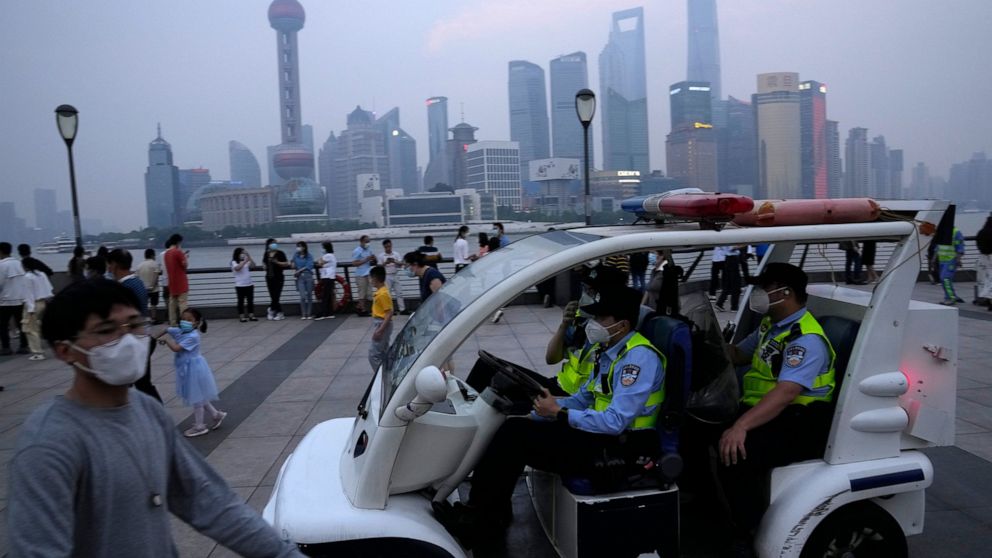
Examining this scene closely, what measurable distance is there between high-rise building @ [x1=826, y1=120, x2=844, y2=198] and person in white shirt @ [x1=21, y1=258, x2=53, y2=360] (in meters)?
11.1

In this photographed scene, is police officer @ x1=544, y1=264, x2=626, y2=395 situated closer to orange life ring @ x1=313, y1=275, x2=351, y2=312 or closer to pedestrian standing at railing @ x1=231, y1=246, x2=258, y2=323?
orange life ring @ x1=313, y1=275, x2=351, y2=312

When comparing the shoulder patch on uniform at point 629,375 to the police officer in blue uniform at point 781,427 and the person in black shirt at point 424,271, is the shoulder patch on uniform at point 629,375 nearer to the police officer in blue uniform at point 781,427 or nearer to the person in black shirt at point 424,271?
the police officer in blue uniform at point 781,427

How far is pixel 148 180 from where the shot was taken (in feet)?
171

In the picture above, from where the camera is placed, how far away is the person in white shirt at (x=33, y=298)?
11.0 metres

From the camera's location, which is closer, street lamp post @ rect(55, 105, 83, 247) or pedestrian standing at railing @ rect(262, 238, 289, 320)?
street lamp post @ rect(55, 105, 83, 247)

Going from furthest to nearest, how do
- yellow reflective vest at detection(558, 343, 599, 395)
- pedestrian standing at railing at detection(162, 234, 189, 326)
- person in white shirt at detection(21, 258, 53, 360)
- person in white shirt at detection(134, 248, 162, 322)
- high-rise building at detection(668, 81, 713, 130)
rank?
high-rise building at detection(668, 81, 713, 130) < person in white shirt at detection(134, 248, 162, 322) < pedestrian standing at railing at detection(162, 234, 189, 326) < person in white shirt at detection(21, 258, 53, 360) < yellow reflective vest at detection(558, 343, 599, 395)

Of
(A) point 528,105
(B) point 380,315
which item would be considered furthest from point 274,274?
(A) point 528,105

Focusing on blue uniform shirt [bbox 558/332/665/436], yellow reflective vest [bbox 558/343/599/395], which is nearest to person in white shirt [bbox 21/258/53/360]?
yellow reflective vest [bbox 558/343/599/395]

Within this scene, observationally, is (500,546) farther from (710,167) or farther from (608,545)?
(710,167)

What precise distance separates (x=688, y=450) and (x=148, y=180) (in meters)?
55.6

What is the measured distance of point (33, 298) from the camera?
1109cm

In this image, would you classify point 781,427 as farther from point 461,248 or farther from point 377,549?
point 461,248

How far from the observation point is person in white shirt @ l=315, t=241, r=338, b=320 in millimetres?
14555

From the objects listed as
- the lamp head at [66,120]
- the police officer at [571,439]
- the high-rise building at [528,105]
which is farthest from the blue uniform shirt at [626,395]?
the high-rise building at [528,105]
